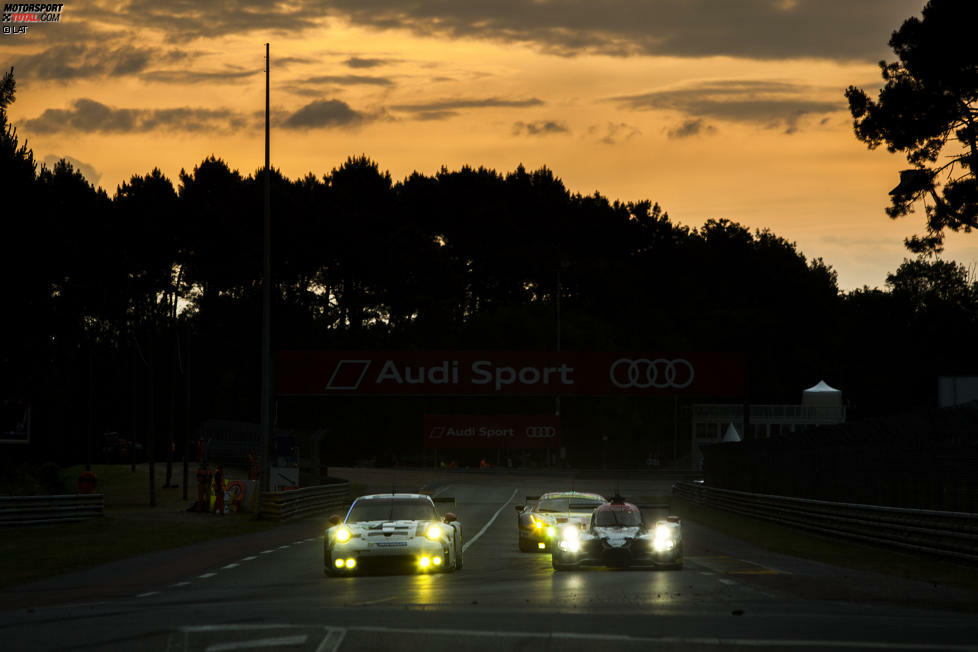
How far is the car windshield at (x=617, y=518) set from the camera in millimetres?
22625

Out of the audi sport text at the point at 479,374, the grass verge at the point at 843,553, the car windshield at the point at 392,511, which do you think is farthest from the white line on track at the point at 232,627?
the audi sport text at the point at 479,374

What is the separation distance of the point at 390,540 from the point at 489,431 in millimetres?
41104

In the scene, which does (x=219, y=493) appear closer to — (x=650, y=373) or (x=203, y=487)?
Answer: (x=203, y=487)

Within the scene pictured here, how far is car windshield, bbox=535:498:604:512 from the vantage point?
28969 millimetres

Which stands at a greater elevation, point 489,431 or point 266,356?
point 266,356

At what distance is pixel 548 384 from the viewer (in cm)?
5191

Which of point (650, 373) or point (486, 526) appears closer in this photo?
point (486, 526)

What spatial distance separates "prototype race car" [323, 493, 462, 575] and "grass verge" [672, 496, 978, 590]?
25.0ft

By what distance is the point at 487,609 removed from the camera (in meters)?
15.2

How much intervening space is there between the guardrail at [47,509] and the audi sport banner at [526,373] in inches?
472

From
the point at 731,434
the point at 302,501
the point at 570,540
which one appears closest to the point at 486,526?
the point at 302,501

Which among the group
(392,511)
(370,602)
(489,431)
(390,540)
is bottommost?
(370,602)

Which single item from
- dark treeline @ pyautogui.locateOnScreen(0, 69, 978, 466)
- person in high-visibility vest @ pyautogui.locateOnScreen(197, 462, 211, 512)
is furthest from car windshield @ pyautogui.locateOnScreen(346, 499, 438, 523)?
dark treeline @ pyautogui.locateOnScreen(0, 69, 978, 466)

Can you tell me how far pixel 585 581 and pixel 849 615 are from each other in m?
5.69
